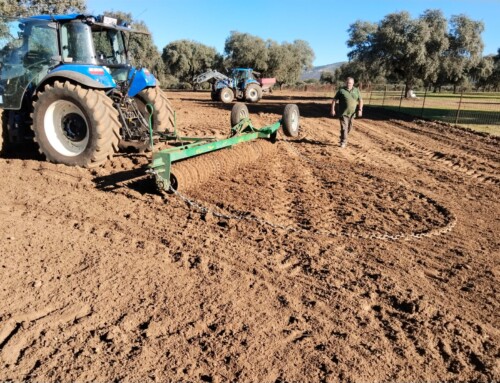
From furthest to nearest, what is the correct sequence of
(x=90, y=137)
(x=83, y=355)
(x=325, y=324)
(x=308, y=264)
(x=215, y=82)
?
(x=215, y=82) → (x=90, y=137) → (x=308, y=264) → (x=325, y=324) → (x=83, y=355)

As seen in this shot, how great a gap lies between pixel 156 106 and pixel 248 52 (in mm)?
48768

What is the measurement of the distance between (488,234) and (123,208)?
422 centimetres

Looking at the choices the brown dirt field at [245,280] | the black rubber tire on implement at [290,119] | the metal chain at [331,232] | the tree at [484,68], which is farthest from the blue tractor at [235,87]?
the tree at [484,68]

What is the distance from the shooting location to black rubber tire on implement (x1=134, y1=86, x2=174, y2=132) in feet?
24.4

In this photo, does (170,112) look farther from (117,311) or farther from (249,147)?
(117,311)

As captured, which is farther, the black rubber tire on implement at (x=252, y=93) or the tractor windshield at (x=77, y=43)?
the black rubber tire on implement at (x=252, y=93)

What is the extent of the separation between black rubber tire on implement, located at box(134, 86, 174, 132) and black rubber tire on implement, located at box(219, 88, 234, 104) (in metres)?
18.0

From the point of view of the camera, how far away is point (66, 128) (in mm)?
6406

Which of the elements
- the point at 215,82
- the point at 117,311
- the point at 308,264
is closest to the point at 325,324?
the point at 308,264

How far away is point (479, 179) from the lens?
23.5 ft

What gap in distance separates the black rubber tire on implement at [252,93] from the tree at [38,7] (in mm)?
10171

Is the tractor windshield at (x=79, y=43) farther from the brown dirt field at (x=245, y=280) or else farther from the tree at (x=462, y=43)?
the tree at (x=462, y=43)

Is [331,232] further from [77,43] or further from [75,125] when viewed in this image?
[77,43]

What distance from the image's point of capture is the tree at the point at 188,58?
58.3 metres
